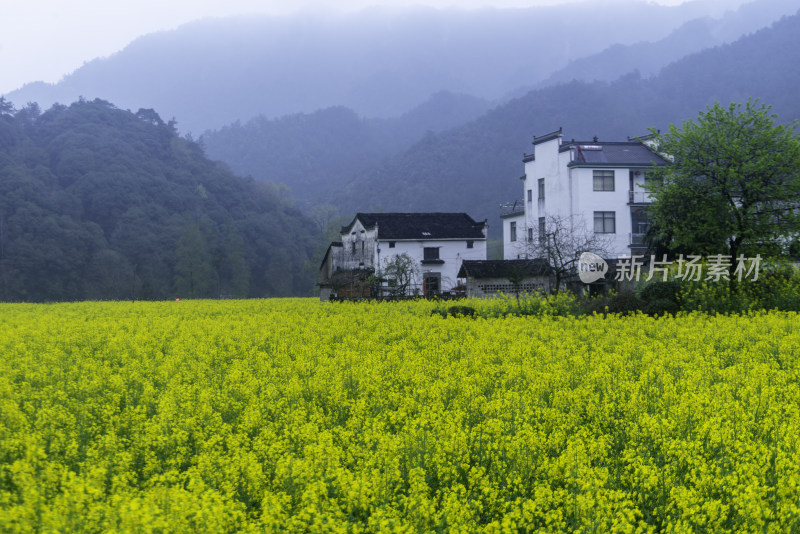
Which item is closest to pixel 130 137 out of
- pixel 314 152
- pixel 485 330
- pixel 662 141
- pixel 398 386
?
pixel 314 152

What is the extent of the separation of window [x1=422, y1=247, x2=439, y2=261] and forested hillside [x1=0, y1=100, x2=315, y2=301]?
29097 millimetres

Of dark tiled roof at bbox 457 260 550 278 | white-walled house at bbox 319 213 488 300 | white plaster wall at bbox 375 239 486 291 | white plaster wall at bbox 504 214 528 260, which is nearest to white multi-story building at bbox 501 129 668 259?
white plaster wall at bbox 504 214 528 260

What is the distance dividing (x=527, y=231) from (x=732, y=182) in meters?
27.3

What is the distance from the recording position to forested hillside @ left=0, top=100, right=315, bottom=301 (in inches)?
2544

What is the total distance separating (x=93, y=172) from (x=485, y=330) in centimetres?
6989

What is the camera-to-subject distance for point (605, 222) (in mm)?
48531

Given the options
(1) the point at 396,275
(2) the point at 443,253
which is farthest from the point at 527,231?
(1) the point at 396,275

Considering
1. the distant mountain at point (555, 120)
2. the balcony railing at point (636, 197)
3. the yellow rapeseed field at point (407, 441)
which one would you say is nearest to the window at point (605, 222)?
the balcony railing at point (636, 197)

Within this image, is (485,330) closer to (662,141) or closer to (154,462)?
(154,462)

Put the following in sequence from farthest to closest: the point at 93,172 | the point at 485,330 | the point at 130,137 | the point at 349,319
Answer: the point at 130,137
the point at 93,172
the point at 349,319
the point at 485,330

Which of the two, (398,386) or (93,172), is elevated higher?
(93,172)

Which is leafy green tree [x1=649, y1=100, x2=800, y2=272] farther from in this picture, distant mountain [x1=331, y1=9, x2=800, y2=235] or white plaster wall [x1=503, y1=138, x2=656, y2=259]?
distant mountain [x1=331, y1=9, x2=800, y2=235]

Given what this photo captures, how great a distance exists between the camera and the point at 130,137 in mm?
90000

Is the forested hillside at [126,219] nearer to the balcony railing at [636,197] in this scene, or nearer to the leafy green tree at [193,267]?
the leafy green tree at [193,267]
